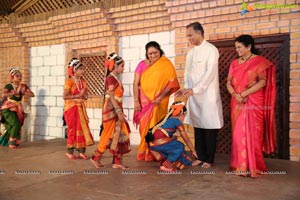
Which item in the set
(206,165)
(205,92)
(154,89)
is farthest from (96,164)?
(205,92)

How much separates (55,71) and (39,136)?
1.60 m

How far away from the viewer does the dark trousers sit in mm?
4016

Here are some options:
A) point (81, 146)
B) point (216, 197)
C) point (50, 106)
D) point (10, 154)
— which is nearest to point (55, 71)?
point (50, 106)

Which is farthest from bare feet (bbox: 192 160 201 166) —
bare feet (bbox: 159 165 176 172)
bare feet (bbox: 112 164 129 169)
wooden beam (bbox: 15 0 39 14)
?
wooden beam (bbox: 15 0 39 14)

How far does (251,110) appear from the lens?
3.56m

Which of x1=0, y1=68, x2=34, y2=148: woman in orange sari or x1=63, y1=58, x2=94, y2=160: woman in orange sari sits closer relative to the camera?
x1=63, y1=58, x2=94, y2=160: woman in orange sari

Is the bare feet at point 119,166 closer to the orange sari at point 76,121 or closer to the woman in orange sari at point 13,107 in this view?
the orange sari at point 76,121

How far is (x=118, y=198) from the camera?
8.95ft

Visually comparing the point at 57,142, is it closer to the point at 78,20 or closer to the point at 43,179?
the point at 78,20

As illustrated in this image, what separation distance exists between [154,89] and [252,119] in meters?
1.38

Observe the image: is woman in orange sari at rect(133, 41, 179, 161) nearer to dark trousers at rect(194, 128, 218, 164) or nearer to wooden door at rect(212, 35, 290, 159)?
dark trousers at rect(194, 128, 218, 164)

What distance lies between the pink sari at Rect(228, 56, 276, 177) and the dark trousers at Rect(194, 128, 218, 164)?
401 mm

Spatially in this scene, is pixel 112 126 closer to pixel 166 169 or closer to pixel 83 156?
pixel 166 169

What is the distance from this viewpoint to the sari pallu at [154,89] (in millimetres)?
4305
